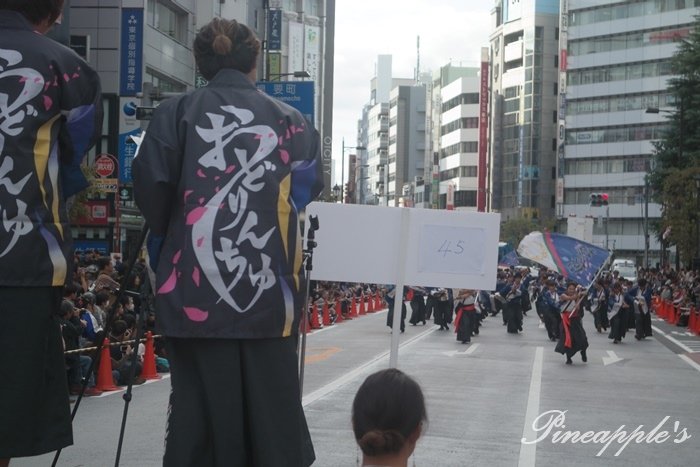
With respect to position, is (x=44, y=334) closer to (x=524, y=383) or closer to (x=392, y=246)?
(x=392, y=246)

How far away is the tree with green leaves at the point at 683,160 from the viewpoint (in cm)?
4512

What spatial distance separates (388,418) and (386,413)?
15 mm

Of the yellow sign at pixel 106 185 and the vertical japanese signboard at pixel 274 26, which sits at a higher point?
the vertical japanese signboard at pixel 274 26

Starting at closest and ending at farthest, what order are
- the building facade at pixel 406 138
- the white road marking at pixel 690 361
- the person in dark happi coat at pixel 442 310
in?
the white road marking at pixel 690 361
the person in dark happi coat at pixel 442 310
the building facade at pixel 406 138

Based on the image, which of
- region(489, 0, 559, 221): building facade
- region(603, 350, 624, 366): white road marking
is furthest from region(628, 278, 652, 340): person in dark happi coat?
region(489, 0, 559, 221): building facade

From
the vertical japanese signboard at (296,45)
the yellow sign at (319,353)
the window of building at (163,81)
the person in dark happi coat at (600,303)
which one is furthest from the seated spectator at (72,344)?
the vertical japanese signboard at (296,45)

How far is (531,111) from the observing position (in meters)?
104

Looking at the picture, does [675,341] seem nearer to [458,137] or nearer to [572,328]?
[572,328]

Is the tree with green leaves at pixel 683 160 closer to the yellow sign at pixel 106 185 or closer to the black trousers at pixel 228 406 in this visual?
the yellow sign at pixel 106 185

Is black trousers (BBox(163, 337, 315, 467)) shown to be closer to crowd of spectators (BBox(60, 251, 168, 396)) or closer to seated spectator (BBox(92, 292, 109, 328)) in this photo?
crowd of spectators (BBox(60, 251, 168, 396))

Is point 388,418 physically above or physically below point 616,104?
below

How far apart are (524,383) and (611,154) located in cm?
8203

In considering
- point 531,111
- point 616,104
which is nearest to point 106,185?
point 616,104

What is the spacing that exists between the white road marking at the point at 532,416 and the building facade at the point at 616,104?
7543cm
